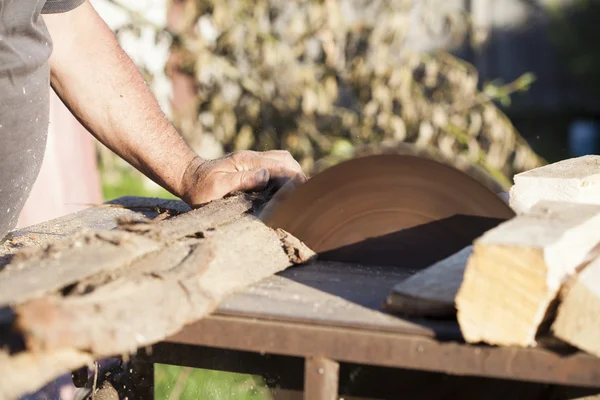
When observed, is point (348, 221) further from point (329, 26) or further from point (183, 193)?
point (329, 26)

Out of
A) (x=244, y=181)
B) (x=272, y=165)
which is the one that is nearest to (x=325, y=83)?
(x=272, y=165)

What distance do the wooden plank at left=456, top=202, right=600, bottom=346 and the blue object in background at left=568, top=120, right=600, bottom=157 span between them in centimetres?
788

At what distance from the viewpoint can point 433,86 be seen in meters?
5.83

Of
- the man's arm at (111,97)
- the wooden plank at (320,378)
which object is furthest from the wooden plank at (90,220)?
the wooden plank at (320,378)

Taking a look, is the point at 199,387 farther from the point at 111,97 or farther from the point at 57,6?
the point at 57,6

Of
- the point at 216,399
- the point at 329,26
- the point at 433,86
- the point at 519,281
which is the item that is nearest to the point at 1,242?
the point at 519,281

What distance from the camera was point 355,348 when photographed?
1.41m

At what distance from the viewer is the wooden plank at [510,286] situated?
1.33m

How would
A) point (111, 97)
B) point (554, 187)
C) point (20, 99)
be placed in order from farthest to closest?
point (111, 97), point (20, 99), point (554, 187)

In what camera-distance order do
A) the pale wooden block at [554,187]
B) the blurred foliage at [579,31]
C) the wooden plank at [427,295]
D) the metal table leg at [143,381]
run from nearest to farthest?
the wooden plank at [427,295]
the pale wooden block at [554,187]
the metal table leg at [143,381]
the blurred foliage at [579,31]

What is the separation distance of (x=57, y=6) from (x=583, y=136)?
767cm

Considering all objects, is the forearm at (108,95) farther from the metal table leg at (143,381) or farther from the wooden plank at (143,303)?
the wooden plank at (143,303)

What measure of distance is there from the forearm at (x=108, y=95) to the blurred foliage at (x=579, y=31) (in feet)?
23.0

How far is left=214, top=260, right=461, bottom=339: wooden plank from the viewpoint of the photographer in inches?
56.2
